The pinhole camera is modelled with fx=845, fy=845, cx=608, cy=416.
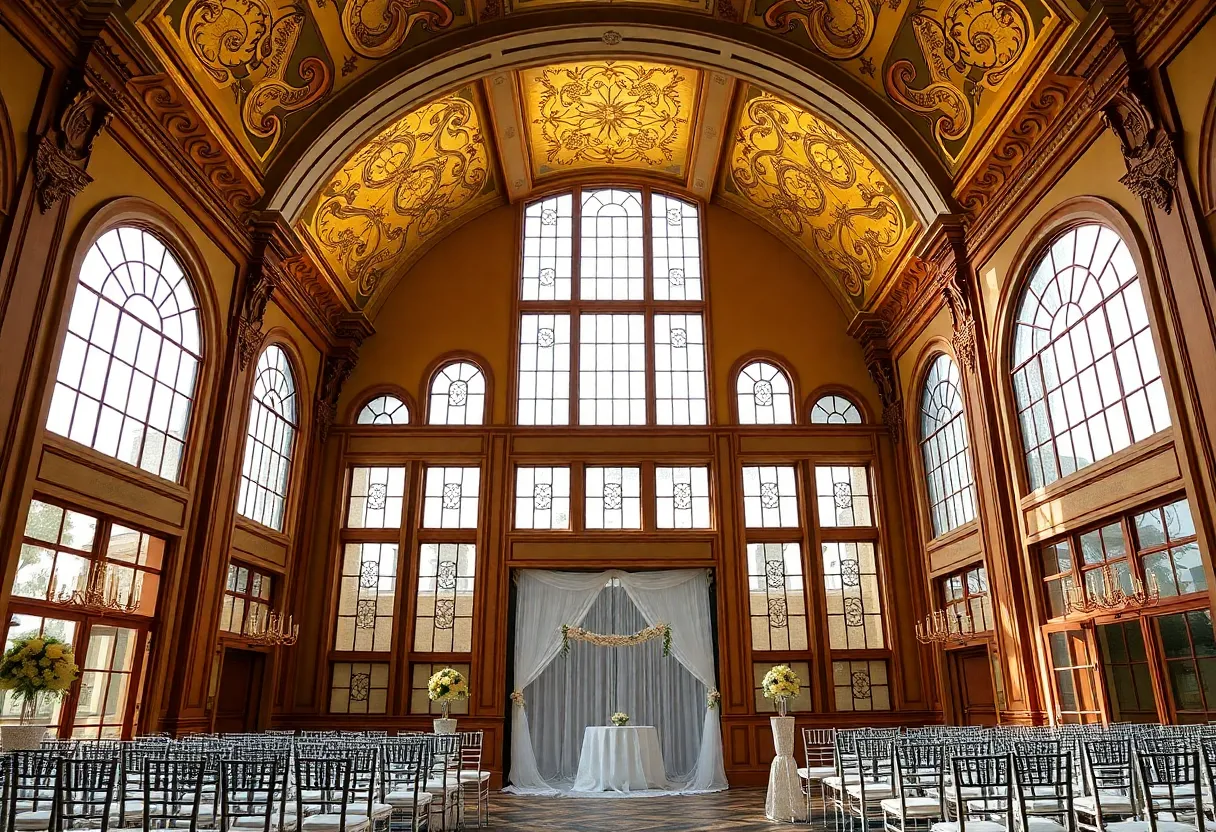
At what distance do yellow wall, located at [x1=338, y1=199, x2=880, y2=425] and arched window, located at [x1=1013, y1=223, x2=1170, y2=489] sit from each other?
166 inches

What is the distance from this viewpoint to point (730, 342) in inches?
548

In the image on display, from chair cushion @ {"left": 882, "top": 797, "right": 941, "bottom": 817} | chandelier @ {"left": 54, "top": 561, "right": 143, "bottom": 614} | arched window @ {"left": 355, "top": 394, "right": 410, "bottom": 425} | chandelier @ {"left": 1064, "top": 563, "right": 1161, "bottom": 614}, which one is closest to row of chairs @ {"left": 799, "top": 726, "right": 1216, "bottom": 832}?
chair cushion @ {"left": 882, "top": 797, "right": 941, "bottom": 817}

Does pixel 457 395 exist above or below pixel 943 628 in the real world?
above

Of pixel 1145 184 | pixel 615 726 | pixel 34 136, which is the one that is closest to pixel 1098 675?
pixel 1145 184

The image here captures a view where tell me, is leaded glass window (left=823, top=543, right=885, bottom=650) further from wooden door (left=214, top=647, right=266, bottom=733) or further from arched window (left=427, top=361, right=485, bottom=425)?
wooden door (left=214, top=647, right=266, bottom=733)

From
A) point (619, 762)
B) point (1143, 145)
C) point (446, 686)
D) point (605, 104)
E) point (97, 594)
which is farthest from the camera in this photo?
point (605, 104)

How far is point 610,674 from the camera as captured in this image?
43.9 ft

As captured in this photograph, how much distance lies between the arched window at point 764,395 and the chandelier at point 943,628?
11.7ft

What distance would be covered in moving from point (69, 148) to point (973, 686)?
1193 centimetres

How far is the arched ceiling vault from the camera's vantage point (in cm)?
930

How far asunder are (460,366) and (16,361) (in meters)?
7.48

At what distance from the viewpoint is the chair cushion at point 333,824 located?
4867mm

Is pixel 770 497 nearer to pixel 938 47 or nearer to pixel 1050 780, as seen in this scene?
pixel 938 47

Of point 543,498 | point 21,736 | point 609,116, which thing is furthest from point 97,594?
point 609,116
